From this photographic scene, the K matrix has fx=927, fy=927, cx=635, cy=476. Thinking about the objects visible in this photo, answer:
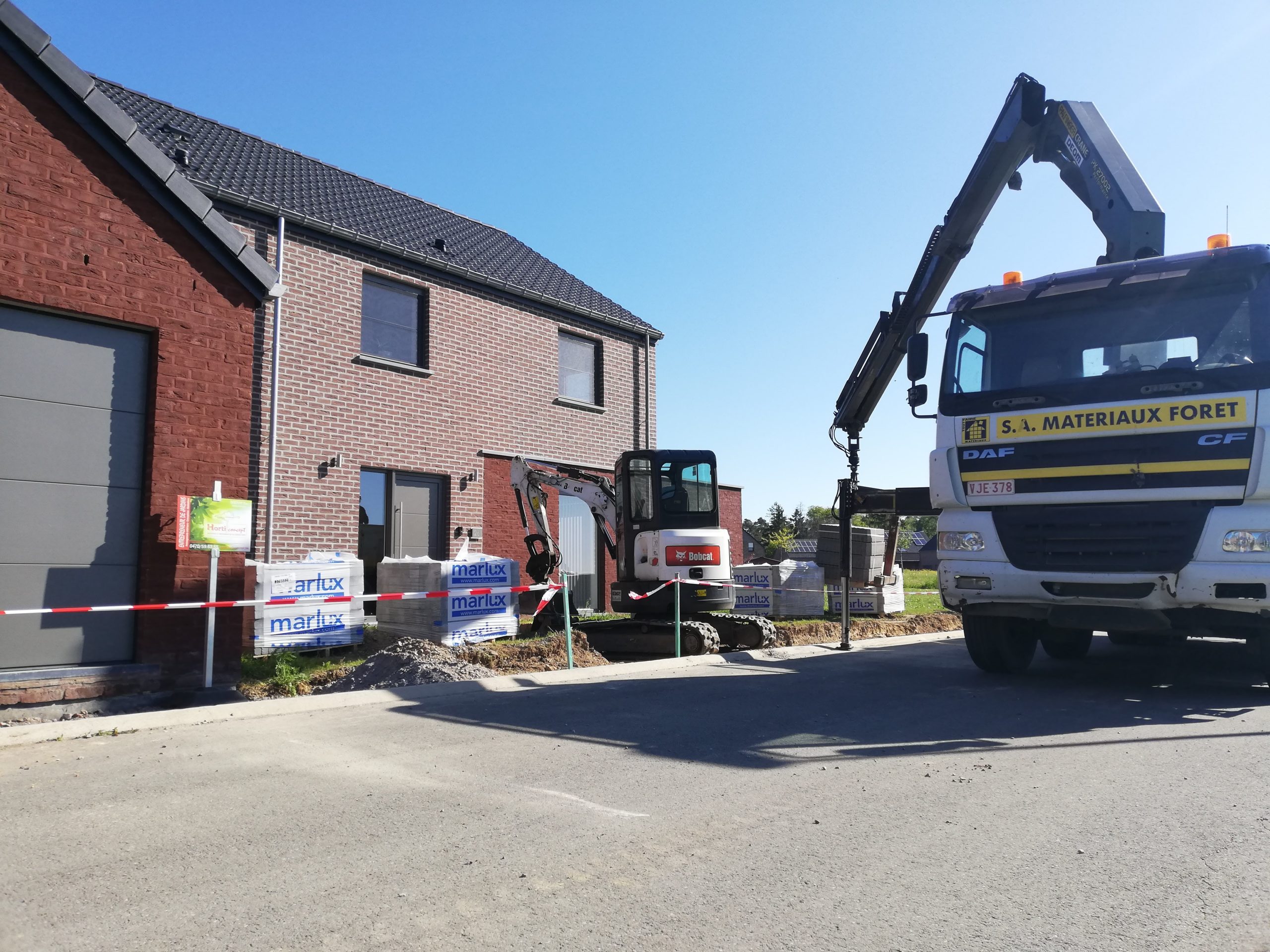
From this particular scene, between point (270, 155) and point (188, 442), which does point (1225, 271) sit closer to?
point (188, 442)

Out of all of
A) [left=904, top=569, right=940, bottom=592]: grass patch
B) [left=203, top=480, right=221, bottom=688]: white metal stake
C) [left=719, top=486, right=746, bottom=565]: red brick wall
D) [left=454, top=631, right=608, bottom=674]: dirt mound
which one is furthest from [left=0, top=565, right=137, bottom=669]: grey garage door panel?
[left=904, top=569, right=940, bottom=592]: grass patch

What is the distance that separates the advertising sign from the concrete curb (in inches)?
58.0

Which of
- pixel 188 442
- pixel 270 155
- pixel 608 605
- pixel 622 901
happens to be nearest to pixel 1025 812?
pixel 622 901

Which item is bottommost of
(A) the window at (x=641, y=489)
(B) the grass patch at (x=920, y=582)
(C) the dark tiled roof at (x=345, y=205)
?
(B) the grass patch at (x=920, y=582)

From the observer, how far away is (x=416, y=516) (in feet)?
52.0

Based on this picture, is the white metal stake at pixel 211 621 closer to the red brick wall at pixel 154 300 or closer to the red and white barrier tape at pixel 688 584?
the red brick wall at pixel 154 300

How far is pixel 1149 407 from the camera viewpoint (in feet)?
25.0

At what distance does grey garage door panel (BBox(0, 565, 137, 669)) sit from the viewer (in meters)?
7.64

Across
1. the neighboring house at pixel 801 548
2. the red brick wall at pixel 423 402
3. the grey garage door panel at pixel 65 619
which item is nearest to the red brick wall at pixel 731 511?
the red brick wall at pixel 423 402

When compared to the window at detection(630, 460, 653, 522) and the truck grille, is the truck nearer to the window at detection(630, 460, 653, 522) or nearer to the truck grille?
the truck grille

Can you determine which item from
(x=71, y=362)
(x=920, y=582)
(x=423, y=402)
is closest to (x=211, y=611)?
(x=71, y=362)

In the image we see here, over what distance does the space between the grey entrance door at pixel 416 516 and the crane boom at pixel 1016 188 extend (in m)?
7.06

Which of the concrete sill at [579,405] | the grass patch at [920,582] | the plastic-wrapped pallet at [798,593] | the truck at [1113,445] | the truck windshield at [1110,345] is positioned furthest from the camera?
the grass patch at [920,582]

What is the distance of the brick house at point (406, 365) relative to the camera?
1424 cm
